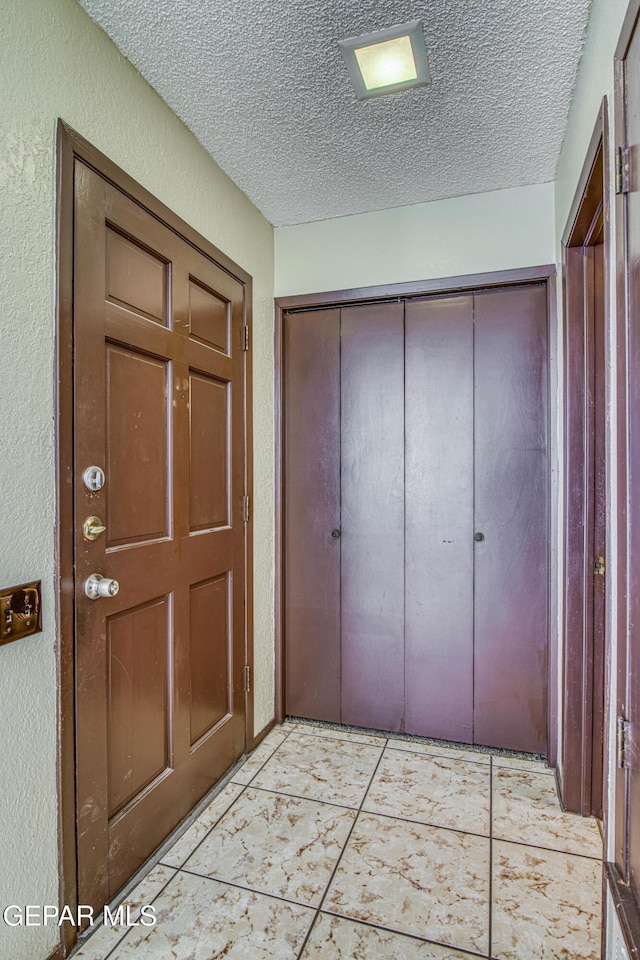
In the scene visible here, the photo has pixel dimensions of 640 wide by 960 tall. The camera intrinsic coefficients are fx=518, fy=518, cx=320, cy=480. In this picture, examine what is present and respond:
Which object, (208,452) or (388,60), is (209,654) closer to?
(208,452)

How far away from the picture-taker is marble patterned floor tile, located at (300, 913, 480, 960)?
1.33 metres

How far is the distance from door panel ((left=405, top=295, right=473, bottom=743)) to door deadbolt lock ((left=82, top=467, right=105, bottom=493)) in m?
1.43

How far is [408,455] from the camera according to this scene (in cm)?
244

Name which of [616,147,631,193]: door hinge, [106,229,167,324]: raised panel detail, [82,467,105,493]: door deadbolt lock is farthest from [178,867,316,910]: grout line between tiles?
[616,147,631,193]: door hinge

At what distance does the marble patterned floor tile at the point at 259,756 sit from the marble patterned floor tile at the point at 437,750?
0.53 metres

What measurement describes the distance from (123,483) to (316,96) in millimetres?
1397

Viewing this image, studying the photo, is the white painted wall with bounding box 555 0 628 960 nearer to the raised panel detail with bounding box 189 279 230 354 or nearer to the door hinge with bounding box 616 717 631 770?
the door hinge with bounding box 616 717 631 770

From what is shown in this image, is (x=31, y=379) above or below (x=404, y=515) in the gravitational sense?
above

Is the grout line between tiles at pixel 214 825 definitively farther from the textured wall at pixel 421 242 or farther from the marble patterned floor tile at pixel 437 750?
the textured wall at pixel 421 242

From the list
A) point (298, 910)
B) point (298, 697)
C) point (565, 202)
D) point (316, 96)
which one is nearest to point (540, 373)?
point (565, 202)

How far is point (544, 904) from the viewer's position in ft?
4.86

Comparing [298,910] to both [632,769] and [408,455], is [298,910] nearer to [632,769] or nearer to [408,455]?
[632,769]

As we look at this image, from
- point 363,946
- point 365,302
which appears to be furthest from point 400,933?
point 365,302

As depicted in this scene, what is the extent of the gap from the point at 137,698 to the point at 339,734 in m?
1.23
